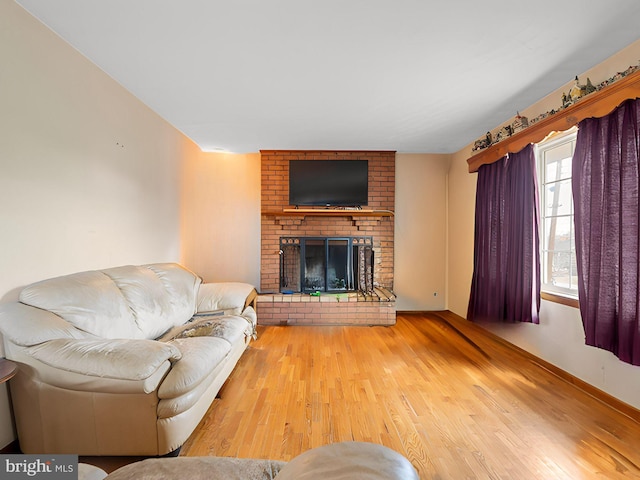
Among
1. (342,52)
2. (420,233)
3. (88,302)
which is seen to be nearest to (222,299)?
(88,302)

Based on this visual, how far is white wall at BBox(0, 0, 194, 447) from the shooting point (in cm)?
161

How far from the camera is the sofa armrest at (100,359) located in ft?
4.65

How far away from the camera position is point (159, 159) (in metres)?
3.24

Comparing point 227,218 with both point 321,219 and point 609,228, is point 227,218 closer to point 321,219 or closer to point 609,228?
point 321,219

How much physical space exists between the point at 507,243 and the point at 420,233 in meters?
1.58

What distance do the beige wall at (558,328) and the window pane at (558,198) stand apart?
71cm

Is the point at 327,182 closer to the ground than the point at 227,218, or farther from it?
farther from it

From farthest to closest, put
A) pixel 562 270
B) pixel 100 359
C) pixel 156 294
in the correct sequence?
pixel 562 270 → pixel 156 294 → pixel 100 359

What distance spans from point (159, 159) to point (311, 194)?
2005 mm

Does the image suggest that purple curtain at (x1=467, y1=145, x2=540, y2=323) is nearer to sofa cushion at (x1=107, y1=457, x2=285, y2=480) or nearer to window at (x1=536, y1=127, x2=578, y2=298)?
window at (x1=536, y1=127, x2=578, y2=298)

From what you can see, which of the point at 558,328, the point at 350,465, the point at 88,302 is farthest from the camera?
the point at 558,328

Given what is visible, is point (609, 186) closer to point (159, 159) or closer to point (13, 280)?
point (13, 280)

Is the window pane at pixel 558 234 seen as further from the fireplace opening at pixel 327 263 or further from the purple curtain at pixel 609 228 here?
the fireplace opening at pixel 327 263

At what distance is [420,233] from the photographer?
4602 mm
